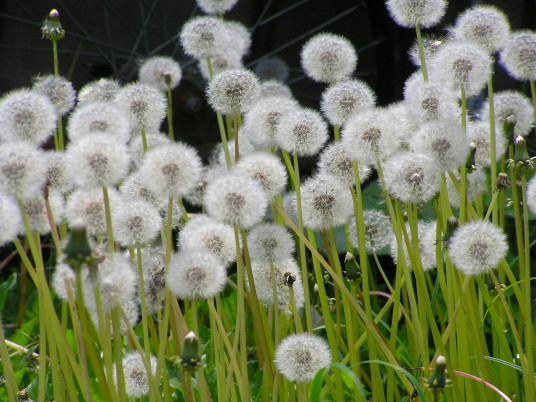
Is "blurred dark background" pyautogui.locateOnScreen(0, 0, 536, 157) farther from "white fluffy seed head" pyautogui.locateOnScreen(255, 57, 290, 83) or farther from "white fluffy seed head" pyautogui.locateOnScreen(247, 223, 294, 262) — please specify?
"white fluffy seed head" pyautogui.locateOnScreen(247, 223, 294, 262)

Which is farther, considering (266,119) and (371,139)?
(266,119)

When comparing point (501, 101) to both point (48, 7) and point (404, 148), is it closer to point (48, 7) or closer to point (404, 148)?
point (404, 148)

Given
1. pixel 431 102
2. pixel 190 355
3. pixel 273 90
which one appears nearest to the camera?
pixel 190 355

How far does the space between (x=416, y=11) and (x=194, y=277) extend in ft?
2.60

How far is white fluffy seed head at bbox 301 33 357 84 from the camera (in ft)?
4.91

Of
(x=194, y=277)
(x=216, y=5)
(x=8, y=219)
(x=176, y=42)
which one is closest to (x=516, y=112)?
(x=216, y=5)

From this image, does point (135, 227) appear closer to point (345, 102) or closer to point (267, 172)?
point (267, 172)

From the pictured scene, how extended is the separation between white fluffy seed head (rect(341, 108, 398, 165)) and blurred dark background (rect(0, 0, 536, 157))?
6.16 feet

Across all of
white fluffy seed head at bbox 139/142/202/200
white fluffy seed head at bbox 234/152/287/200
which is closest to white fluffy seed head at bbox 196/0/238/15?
white fluffy seed head at bbox 234/152/287/200

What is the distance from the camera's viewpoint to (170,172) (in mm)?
1059

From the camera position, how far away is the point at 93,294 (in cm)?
97

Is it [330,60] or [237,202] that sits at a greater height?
[330,60]

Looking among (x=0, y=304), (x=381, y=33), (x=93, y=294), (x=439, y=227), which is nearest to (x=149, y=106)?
(x=93, y=294)

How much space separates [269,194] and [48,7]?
2562mm
